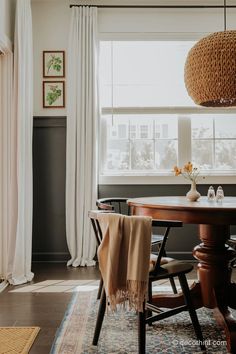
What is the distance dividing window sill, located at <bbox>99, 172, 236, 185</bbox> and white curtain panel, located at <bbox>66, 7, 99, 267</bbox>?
237 mm

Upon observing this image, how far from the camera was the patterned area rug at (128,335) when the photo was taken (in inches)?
79.7

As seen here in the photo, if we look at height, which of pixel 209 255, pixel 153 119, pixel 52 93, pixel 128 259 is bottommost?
pixel 209 255

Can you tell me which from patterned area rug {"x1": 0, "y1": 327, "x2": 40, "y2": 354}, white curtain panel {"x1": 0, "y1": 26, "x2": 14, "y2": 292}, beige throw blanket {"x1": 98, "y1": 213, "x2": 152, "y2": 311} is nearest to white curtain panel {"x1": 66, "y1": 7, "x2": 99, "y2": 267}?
white curtain panel {"x1": 0, "y1": 26, "x2": 14, "y2": 292}

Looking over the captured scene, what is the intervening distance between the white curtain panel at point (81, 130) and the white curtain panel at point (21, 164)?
60cm

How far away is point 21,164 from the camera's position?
3.53 m

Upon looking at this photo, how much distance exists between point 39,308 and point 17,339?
1.80 ft

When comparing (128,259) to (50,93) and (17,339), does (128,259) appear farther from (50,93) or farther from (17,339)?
(50,93)

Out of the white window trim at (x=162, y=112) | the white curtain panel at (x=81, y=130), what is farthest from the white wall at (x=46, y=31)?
the white window trim at (x=162, y=112)

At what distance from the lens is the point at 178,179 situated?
429cm

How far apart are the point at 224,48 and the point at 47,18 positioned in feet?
8.53

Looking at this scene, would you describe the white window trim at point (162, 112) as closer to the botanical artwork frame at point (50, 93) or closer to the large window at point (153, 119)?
the large window at point (153, 119)

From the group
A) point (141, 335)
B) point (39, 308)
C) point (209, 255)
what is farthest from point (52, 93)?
point (141, 335)

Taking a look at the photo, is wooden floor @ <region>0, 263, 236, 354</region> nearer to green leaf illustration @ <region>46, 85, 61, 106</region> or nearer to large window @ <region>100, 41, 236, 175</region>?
large window @ <region>100, 41, 236, 175</region>

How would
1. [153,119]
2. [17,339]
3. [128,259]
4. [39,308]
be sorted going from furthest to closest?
[153,119]
[39,308]
[17,339]
[128,259]
